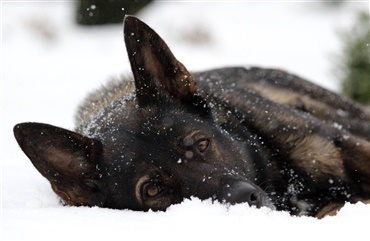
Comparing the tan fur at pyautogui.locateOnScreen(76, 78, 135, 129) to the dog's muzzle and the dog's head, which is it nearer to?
the dog's head

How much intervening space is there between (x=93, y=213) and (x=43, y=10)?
36.7 ft

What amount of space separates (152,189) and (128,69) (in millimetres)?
4345

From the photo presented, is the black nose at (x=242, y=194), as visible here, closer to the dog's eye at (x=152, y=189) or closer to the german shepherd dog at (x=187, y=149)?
the german shepherd dog at (x=187, y=149)

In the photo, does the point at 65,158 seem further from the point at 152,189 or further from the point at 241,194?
the point at 241,194

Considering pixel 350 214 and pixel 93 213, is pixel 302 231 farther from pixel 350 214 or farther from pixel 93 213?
pixel 93 213

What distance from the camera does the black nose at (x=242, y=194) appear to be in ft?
9.32

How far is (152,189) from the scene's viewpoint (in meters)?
3.05

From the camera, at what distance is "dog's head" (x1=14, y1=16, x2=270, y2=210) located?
3023mm

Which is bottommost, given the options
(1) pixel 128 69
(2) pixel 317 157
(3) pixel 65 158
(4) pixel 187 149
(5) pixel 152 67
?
(3) pixel 65 158

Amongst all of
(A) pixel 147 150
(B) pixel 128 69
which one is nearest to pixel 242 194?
(A) pixel 147 150

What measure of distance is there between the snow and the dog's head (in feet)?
0.70

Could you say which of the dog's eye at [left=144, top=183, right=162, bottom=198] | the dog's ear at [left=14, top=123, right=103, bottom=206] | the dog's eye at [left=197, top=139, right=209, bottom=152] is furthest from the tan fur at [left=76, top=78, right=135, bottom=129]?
the dog's eye at [left=144, top=183, right=162, bottom=198]

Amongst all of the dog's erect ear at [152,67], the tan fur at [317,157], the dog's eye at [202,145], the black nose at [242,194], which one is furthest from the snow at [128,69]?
the tan fur at [317,157]

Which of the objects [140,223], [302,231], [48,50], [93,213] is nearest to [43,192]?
[93,213]
